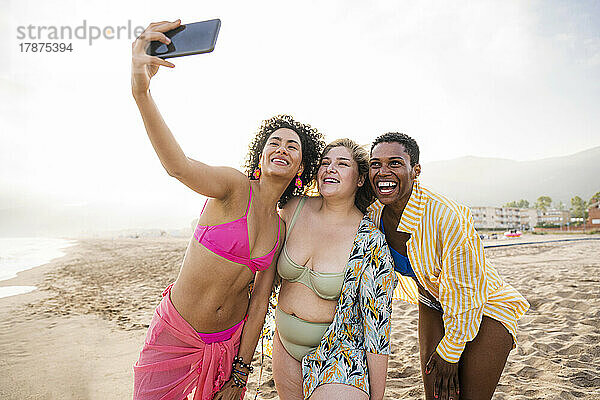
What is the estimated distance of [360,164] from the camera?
290 cm

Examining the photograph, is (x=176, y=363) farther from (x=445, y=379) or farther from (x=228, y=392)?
(x=445, y=379)

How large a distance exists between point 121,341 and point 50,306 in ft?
15.5

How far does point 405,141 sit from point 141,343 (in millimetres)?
5615

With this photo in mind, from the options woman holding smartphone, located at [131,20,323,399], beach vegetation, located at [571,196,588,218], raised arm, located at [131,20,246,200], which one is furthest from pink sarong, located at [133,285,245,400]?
beach vegetation, located at [571,196,588,218]

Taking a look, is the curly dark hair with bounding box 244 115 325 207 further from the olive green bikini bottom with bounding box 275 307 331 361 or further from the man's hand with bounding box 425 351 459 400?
the man's hand with bounding box 425 351 459 400

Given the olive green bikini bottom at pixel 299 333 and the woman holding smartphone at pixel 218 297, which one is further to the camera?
the olive green bikini bottom at pixel 299 333

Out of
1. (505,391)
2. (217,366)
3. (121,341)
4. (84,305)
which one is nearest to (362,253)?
(217,366)

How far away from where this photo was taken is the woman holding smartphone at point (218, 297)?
8.07 feet

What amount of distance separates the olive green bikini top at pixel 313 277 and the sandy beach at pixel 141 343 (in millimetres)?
2072

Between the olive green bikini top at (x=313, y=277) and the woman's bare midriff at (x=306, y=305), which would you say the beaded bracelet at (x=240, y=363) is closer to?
the woman's bare midriff at (x=306, y=305)

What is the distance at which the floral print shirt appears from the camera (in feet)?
8.15

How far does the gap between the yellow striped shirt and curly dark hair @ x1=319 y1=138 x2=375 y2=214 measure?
43cm

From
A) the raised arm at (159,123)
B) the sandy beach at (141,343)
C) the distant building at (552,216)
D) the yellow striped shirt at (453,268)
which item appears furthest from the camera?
the distant building at (552,216)

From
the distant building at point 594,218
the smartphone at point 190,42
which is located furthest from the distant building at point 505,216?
the smartphone at point 190,42
